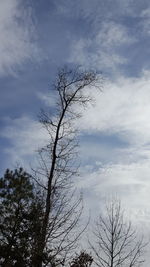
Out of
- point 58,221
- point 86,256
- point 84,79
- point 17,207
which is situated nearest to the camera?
point 58,221

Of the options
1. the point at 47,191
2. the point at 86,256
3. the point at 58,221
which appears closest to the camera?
the point at 58,221

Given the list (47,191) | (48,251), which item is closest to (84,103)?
(47,191)

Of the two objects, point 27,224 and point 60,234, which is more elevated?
point 27,224

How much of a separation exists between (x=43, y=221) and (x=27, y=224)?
7644 millimetres

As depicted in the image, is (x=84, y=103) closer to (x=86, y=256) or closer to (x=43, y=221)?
(x=43, y=221)

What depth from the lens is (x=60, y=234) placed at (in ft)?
33.0

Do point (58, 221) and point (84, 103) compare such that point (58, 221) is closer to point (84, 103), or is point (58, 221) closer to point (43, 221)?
point (43, 221)

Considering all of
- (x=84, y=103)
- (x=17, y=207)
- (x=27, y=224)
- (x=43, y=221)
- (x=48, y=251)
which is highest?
(x=84, y=103)

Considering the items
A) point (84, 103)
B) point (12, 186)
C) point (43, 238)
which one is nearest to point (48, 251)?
point (43, 238)

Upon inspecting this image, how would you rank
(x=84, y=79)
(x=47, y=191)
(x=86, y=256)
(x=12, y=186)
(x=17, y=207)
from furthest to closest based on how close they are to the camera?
(x=12, y=186) → (x=17, y=207) → (x=86, y=256) → (x=84, y=79) → (x=47, y=191)

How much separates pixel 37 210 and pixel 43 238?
143 centimetres

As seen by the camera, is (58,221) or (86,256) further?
(86,256)

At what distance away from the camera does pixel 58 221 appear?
33.6ft

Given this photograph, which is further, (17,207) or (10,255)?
(17,207)
